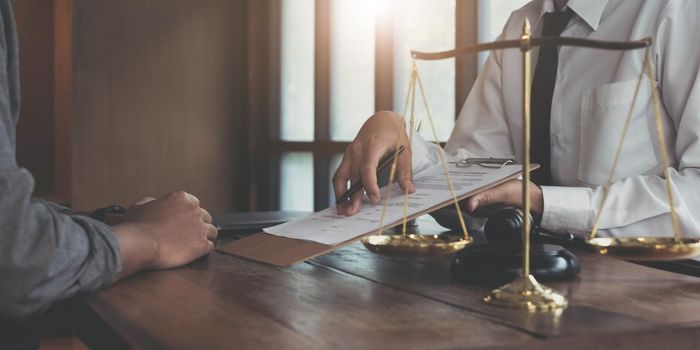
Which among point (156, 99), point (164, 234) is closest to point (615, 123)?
point (164, 234)

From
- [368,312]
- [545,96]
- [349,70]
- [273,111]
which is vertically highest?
[349,70]

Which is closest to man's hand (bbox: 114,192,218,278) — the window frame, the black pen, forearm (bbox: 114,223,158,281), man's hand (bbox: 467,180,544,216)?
forearm (bbox: 114,223,158,281)

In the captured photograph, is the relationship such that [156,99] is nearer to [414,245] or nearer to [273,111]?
[273,111]

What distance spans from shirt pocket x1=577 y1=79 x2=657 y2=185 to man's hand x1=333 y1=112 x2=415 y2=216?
59cm

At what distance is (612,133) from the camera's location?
74.0 inches

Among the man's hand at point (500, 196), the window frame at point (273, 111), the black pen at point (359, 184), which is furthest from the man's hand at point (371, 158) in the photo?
the window frame at point (273, 111)

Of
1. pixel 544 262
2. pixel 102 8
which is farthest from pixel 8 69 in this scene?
pixel 102 8

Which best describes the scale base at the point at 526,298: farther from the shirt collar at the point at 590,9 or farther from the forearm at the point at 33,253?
the shirt collar at the point at 590,9

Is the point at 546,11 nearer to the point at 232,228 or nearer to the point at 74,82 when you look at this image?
the point at 232,228

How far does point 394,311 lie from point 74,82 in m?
4.34

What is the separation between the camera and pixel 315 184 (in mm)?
5051

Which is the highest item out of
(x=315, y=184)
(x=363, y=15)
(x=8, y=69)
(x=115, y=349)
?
(x=363, y=15)

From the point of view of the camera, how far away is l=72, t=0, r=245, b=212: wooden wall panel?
4902mm

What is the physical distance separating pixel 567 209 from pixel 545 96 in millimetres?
540
